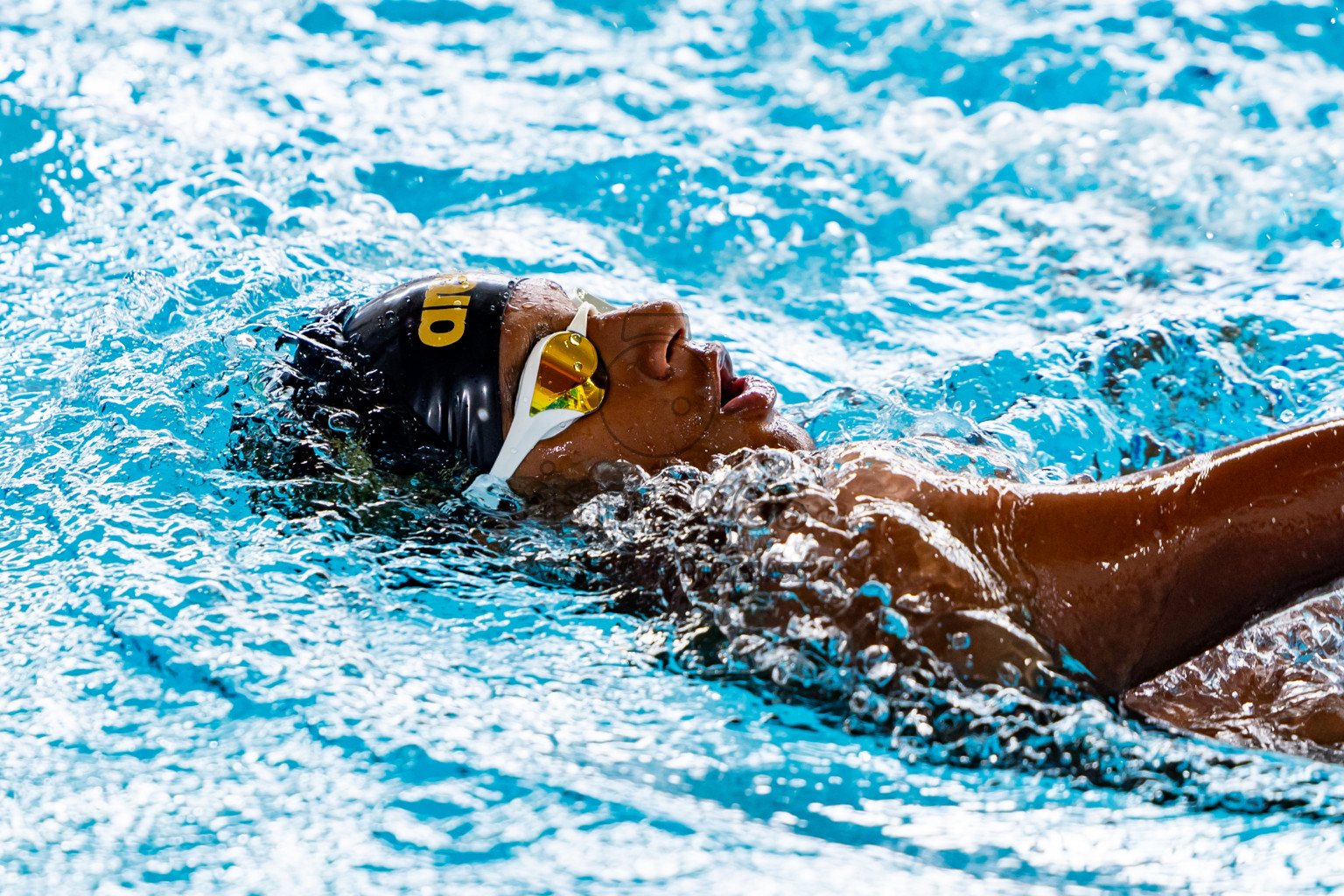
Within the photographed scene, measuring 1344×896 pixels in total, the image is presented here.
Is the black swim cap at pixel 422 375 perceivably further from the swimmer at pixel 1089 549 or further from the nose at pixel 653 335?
the swimmer at pixel 1089 549

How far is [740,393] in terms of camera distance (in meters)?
2.59

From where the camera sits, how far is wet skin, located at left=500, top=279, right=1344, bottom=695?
1.91 meters

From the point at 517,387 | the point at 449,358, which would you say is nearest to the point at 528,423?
the point at 517,387

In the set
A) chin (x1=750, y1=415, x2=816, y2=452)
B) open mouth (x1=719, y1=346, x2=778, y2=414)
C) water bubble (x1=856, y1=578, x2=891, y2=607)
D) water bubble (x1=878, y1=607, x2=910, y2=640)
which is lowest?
water bubble (x1=878, y1=607, x2=910, y2=640)

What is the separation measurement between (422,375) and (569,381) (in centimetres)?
34

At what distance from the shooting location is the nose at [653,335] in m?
2.50

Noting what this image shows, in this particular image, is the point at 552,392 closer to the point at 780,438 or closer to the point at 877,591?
the point at 780,438

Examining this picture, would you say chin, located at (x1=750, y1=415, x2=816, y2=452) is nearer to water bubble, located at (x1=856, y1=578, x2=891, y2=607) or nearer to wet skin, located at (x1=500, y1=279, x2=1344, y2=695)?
wet skin, located at (x1=500, y1=279, x2=1344, y2=695)

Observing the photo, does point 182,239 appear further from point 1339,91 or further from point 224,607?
point 1339,91

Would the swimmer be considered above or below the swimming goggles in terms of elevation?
below

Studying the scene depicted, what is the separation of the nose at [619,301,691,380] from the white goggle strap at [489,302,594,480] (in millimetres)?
106

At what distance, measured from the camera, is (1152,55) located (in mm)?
5875

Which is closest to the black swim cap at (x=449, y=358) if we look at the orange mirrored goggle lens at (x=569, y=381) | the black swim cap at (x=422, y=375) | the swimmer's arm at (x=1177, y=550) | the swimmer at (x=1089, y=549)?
the black swim cap at (x=422, y=375)

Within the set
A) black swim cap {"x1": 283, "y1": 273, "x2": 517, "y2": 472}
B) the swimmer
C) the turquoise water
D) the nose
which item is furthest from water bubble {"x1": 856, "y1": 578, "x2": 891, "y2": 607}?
black swim cap {"x1": 283, "y1": 273, "x2": 517, "y2": 472}
